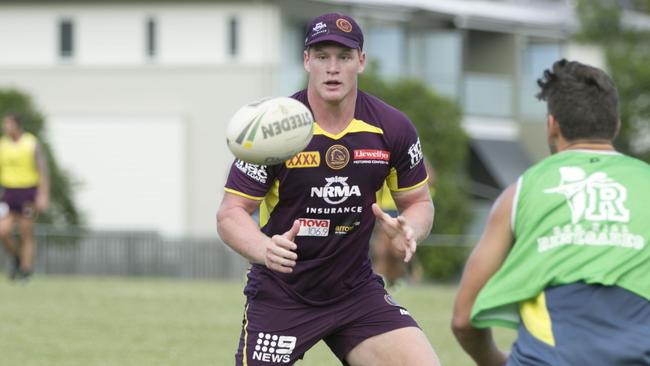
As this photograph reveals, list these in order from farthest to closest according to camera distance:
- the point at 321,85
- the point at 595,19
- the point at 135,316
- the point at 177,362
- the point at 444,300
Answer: the point at 595,19
the point at 444,300
the point at 135,316
the point at 177,362
the point at 321,85

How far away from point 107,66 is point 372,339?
3270 cm

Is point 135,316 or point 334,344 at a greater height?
point 334,344

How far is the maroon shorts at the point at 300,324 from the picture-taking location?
267 inches

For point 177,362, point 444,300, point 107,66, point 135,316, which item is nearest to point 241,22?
point 107,66

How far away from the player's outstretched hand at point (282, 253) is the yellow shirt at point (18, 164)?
571 inches

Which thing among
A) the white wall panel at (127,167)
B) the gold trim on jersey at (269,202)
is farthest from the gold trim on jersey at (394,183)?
the white wall panel at (127,167)

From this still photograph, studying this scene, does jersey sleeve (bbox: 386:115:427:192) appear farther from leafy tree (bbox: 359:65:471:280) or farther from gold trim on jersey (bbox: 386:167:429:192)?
leafy tree (bbox: 359:65:471:280)

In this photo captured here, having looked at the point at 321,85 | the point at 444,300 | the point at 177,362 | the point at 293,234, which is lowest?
the point at 444,300

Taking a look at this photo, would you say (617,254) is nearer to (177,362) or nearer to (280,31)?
(177,362)

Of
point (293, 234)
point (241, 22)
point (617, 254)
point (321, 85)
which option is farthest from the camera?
point (241, 22)

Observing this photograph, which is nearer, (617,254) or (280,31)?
(617,254)

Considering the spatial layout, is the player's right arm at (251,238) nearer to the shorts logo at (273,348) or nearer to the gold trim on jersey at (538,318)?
the shorts logo at (273,348)

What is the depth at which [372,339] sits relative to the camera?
22.5 ft

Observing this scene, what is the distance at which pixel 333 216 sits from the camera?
6.80 m
